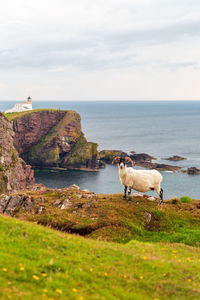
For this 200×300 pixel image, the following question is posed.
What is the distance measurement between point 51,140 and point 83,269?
154 meters

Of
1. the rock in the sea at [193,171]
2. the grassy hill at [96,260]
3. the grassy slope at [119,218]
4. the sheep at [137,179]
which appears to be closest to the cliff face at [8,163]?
the grassy slope at [119,218]

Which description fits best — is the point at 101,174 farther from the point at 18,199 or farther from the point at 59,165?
the point at 18,199

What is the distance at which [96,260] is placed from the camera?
1191 centimetres

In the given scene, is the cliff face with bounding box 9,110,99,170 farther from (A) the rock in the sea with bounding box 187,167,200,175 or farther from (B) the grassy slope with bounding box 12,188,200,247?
(B) the grassy slope with bounding box 12,188,200,247

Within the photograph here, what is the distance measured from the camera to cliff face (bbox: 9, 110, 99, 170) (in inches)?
5959

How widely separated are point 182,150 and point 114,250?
15722 cm

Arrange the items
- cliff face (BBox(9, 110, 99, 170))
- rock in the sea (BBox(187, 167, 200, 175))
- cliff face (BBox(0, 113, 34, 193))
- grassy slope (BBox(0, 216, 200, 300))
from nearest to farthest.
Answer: grassy slope (BBox(0, 216, 200, 300)) < cliff face (BBox(0, 113, 34, 193)) < rock in the sea (BBox(187, 167, 200, 175)) < cliff face (BBox(9, 110, 99, 170))

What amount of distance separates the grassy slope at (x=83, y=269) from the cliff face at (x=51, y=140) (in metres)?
132

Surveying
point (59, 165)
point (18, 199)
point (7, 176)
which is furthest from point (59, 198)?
point (59, 165)

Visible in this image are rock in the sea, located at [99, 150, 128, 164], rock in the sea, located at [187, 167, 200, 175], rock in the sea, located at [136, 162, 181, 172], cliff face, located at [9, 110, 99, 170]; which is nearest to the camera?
rock in the sea, located at [187, 167, 200, 175]

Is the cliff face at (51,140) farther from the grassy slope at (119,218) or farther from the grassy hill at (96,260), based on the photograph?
the grassy hill at (96,260)

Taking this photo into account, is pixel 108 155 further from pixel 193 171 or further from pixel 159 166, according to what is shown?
pixel 193 171

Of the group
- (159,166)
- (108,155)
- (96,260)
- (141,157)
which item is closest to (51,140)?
(108,155)

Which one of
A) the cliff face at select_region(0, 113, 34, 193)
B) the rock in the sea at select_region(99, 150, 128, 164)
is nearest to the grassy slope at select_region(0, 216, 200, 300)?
the cliff face at select_region(0, 113, 34, 193)
